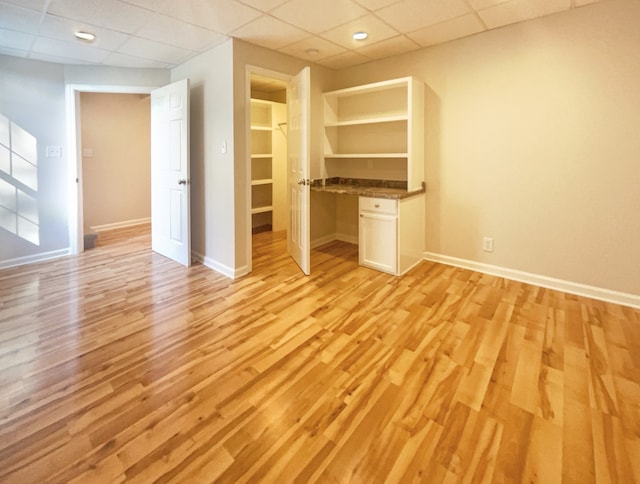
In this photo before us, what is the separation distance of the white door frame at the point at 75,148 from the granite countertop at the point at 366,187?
249 cm

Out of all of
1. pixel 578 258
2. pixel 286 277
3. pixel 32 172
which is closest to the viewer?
pixel 578 258

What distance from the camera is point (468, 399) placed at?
1801 millimetres

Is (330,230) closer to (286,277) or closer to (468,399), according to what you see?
(286,277)

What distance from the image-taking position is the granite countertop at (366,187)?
3.65m

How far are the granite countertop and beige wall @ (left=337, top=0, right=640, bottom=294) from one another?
0.41m

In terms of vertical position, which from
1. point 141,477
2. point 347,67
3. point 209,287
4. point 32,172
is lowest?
point 141,477

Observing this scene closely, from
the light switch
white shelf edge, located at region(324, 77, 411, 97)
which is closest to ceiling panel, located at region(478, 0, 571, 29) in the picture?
white shelf edge, located at region(324, 77, 411, 97)

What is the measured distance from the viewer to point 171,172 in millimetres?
4137

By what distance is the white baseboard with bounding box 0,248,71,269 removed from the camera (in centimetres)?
393

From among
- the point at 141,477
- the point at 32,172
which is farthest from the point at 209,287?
the point at 32,172

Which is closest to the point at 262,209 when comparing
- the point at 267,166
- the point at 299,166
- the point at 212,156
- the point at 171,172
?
the point at 267,166

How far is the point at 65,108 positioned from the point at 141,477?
4.50 metres

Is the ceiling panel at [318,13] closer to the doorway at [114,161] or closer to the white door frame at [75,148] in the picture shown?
the white door frame at [75,148]

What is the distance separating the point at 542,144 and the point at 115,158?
20.4 feet
